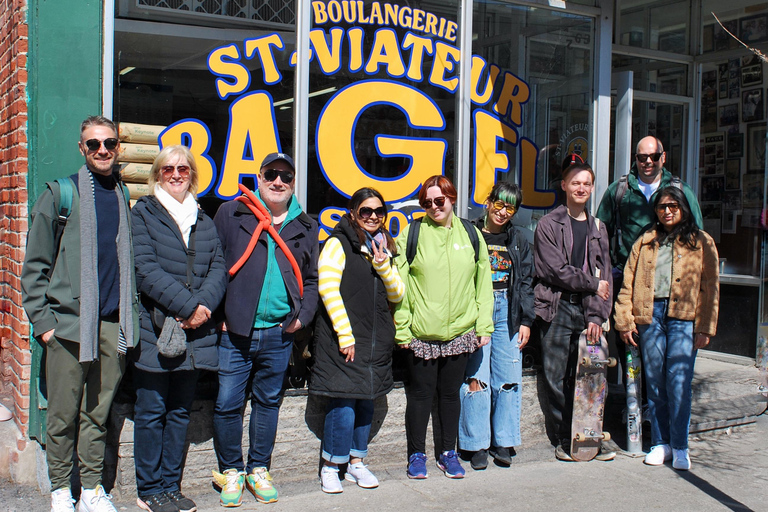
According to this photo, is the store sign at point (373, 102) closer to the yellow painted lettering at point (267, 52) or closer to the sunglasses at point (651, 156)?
the yellow painted lettering at point (267, 52)

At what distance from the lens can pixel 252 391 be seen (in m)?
4.60

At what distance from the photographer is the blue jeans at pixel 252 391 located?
14.5ft

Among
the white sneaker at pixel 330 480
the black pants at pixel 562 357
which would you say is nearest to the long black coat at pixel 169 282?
the white sneaker at pixel 330 480

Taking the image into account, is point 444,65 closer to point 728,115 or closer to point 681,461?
point 681,461

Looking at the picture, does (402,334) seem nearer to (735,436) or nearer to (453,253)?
(453,253)

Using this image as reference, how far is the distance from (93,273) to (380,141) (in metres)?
2.61

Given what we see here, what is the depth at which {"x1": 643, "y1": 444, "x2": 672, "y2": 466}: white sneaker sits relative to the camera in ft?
17.6

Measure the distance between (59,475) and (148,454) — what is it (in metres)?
0.47

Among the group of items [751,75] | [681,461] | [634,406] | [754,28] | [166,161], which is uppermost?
[754,28]

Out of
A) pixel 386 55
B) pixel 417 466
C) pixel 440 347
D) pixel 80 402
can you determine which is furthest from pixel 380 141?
pixel 80 402

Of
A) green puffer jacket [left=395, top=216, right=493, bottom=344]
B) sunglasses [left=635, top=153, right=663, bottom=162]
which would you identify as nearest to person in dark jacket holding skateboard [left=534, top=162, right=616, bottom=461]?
sunglasses [left=635, top=153, right=663, bottom=162]

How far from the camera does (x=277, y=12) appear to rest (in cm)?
535

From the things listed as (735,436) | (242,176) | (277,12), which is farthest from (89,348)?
(735,436)

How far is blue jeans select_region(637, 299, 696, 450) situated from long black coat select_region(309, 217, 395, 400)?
2063 millimetres
